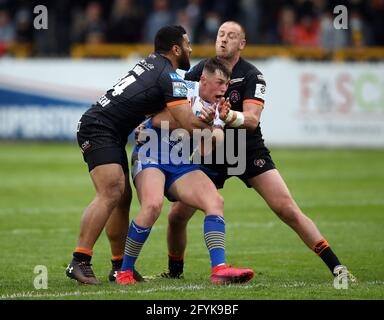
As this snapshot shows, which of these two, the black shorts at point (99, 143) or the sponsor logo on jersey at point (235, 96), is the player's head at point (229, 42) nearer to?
the sponsor logo on jersey at point (235, 96)

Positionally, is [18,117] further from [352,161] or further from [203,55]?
[352,161]

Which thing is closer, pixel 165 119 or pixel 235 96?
pixel 165 119

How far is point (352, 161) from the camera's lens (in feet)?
77.4

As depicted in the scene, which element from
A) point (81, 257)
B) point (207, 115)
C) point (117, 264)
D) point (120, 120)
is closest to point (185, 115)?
point (207, 115)

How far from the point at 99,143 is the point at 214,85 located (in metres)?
1.23

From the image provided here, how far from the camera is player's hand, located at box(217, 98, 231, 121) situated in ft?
31.9

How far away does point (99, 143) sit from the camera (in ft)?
32.1

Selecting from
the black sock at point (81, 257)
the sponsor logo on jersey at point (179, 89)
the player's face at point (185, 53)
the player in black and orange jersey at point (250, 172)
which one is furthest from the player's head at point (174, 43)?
the black sock at point (81, 257)

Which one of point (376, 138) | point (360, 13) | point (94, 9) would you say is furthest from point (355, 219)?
point (94, 9)

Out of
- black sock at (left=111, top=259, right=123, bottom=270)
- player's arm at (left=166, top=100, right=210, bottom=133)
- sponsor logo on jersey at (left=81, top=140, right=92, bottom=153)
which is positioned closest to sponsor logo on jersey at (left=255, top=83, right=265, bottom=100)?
player's arm at (left=166, top=100, right=210, bottom=133)

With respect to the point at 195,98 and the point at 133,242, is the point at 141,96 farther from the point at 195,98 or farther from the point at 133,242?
the point at 133,242

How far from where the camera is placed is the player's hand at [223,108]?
9727 millimetres
